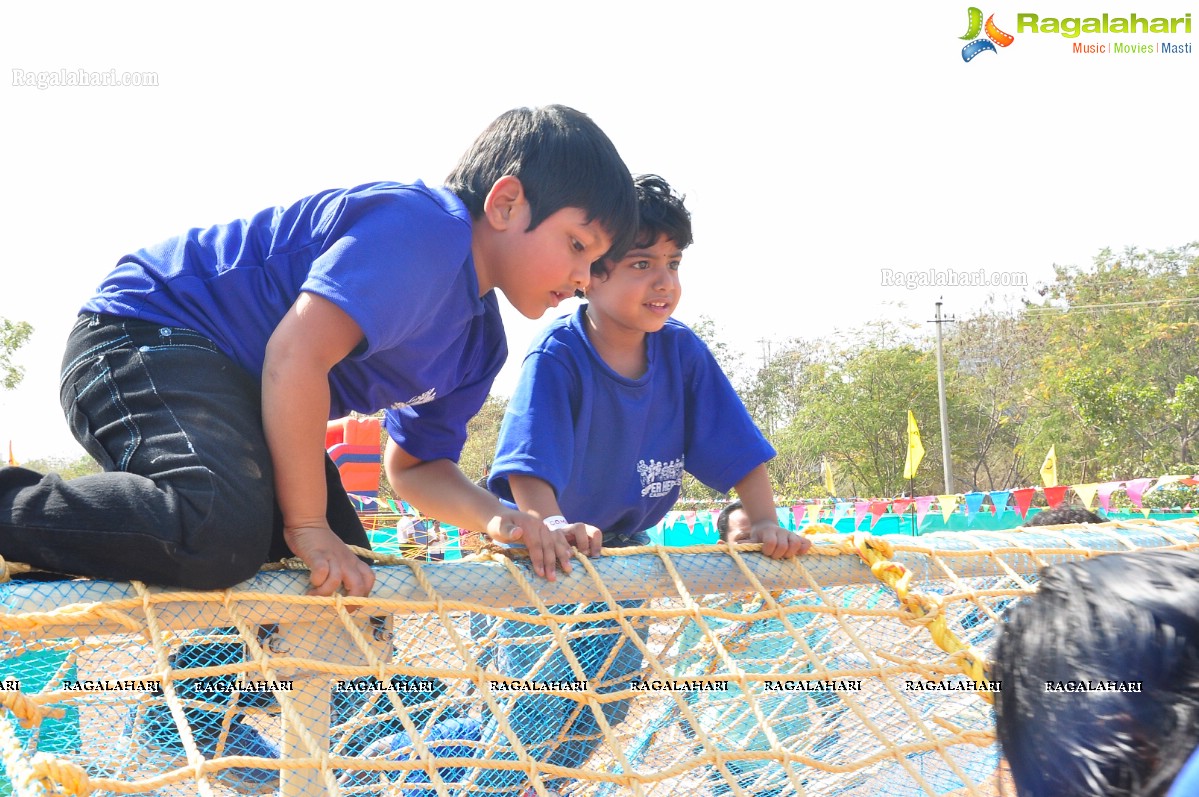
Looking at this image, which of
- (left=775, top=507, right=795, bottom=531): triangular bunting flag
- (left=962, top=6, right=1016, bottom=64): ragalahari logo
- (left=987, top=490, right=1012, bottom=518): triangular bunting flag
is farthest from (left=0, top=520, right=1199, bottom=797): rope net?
(left=962, top=6, right=1016, bottom=64): ragalahari logo

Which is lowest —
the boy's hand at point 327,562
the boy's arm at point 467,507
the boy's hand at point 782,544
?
the boy's hand at point 782,544

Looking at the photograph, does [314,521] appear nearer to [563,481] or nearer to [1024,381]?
[563,481]

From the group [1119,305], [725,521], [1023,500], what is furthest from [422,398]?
[1119,305]

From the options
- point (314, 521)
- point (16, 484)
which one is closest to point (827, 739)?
point (314, 521)

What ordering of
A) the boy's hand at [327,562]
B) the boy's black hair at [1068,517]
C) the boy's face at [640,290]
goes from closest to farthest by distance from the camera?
the boy's hand at [327,562] → the boy's face at [640,290] → the boy's black hair at [1068,517]

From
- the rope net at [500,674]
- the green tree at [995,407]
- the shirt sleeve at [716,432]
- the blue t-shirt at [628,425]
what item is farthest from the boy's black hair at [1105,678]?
the green tree at [995,407]

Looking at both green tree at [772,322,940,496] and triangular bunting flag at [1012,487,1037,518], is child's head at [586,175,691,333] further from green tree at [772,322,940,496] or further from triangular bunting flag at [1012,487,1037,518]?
green tree at [772,322,940,496]

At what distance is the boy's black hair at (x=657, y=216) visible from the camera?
209 centimetres

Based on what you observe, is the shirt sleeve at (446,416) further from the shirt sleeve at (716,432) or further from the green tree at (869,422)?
the green tree at (869,422)

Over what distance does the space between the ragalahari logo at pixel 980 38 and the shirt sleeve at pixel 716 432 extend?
34.3 feet

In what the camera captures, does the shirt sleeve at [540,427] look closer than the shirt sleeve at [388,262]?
No

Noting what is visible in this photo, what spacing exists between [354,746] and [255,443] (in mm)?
787

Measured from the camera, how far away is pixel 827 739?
200 centimetres

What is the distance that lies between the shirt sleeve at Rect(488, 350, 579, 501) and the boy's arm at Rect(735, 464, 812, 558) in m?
0.38
